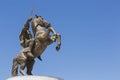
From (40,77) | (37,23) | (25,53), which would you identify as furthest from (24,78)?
(37,23)

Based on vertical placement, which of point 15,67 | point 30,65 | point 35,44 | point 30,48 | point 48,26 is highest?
point 48,26

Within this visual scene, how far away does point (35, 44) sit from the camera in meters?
11.8

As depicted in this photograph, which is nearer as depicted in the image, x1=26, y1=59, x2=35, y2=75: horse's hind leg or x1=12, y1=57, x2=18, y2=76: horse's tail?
x1=12, y1=57, x2=18, y2=76: horse's tail

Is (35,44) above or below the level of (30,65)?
above

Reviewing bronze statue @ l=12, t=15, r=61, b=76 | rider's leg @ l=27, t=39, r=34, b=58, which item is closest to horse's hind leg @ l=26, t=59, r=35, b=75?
bronze statue @ l=12, t=15, r=61, b=76

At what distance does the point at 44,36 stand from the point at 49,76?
1305 mm

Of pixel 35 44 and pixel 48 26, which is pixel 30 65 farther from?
pixel 48 26

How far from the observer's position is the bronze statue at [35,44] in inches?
458

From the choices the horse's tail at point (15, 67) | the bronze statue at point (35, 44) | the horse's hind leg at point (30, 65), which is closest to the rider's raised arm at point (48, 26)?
the bronze statue at point (35, 44)

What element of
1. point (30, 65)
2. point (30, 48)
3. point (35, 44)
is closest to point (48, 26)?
point (35, 44)

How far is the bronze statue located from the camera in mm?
11625

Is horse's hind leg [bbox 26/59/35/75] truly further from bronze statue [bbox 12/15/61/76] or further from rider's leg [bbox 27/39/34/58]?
rider's leg [bbox 27/39/34/58]

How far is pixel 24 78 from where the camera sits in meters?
10.8

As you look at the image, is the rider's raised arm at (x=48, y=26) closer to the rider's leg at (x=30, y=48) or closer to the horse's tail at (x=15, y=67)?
the rider's leg at (x=30, y=48)
